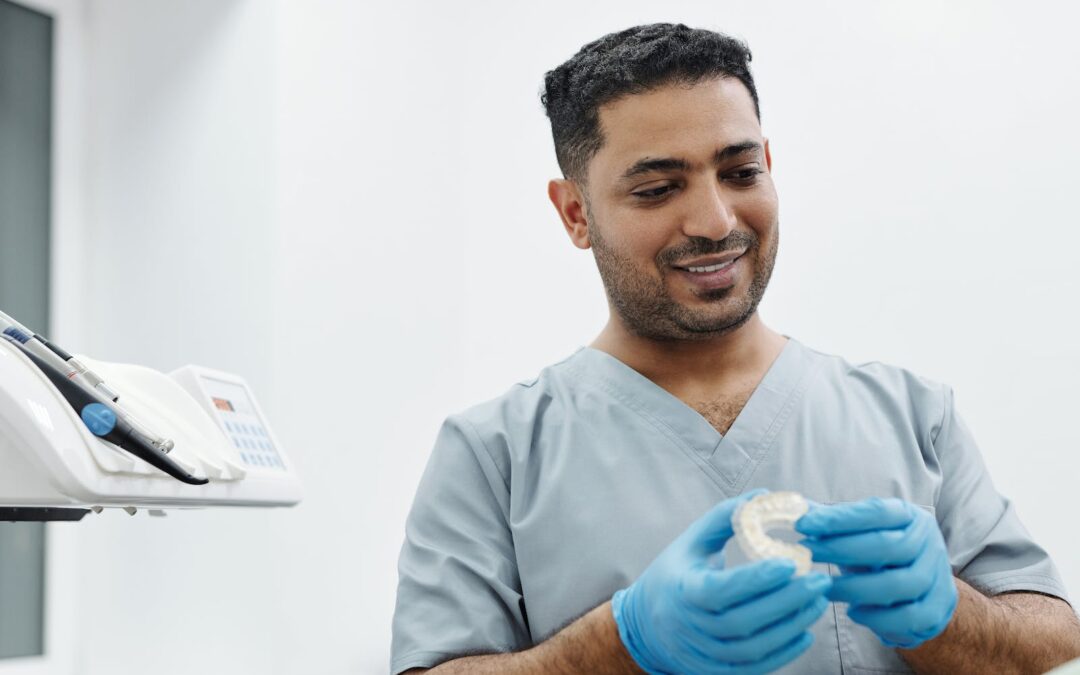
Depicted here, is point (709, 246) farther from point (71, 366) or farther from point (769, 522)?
point (71, 366)

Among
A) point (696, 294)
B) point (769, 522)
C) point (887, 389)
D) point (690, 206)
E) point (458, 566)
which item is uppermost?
point (690, 206)

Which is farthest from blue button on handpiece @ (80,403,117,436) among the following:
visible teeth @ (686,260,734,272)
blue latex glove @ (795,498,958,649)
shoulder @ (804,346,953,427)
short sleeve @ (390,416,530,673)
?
shoulder @ (804,346,953,427)

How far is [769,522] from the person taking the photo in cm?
95

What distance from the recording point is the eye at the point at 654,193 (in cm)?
132

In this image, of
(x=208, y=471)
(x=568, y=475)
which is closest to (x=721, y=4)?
(x=568, y=475)

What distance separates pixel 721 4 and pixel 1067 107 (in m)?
0.73

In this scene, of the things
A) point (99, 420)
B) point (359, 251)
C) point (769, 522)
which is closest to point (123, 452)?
point (99, 420)

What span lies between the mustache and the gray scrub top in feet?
0.57

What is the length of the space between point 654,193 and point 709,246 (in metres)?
0.10

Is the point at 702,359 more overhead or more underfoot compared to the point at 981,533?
more overhead

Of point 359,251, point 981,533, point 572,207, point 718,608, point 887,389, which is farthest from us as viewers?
point 359,251

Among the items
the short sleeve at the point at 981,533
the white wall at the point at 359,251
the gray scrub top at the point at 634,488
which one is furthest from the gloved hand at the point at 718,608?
the white wall at the point at 359,251

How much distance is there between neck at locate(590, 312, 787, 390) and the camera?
4.58 ft

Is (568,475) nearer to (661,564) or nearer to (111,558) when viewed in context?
(661,564)
